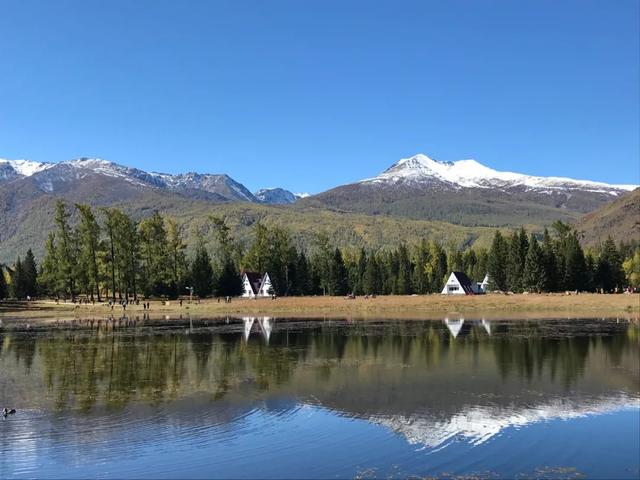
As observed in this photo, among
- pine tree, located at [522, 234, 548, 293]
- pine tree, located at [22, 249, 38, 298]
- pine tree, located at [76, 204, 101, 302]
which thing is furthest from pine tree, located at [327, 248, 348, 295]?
pine tree, located at [22, 249, 38, 298]

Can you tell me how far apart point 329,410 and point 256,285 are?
11760 centimetres

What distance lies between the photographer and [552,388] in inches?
1152

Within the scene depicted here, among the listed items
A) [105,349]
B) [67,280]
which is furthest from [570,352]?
[67,280]

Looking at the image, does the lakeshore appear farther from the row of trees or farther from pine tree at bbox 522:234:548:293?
pine tree at bbox 522:234:548:293

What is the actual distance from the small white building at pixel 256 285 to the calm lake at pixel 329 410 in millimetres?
88544

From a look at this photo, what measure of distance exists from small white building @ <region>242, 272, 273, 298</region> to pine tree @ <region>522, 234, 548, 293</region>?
182 feet

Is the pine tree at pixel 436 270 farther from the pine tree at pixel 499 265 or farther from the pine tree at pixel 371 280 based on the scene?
the pine tree at pixel 499 265

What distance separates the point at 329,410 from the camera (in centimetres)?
2570

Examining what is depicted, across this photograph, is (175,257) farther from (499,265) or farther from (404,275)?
(499,265)

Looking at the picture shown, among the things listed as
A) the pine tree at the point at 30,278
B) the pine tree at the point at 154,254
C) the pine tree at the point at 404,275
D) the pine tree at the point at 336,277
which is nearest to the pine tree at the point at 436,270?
the pine tree at the point at 404,275

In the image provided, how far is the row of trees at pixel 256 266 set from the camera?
117 meters

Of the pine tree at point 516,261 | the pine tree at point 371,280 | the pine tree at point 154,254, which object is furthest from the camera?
the pine tree at point 371,280

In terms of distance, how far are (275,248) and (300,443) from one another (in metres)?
124

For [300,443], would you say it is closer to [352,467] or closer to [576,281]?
[352,467]
